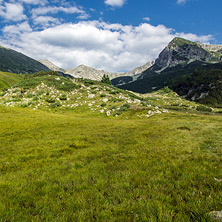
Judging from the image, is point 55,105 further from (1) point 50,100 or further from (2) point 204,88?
(2) point 204,88

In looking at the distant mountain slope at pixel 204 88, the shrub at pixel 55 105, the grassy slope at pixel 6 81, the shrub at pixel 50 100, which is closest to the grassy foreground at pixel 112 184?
the shrub at pixel 55 105

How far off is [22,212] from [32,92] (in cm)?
4895

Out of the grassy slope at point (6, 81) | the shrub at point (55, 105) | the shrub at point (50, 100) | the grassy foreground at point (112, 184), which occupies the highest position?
the grassy slope at point (6, 81)

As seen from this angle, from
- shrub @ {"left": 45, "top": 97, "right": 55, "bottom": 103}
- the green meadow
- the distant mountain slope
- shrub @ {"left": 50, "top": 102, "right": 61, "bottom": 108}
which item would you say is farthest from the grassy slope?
the distant mountain slope

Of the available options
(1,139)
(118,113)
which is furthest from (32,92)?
(1,139)

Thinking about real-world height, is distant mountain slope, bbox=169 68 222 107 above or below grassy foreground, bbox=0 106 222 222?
above

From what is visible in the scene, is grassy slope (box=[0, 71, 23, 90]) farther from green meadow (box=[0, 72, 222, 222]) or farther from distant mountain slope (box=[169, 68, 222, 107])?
distant mountain slope (box=[169, 68, 222, 107])

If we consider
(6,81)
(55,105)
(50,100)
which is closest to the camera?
(55,105)

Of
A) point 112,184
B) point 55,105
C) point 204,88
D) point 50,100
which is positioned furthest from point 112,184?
point 204,88

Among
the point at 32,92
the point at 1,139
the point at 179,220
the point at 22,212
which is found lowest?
the point at 1,139

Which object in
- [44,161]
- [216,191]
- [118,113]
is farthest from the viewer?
[118,113]

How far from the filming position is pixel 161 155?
8.05 m

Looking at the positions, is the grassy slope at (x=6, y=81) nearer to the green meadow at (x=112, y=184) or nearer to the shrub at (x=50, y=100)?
the shrub at (x=50, y=100)

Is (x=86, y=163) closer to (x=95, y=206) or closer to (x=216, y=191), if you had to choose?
(x=95, y=206)
